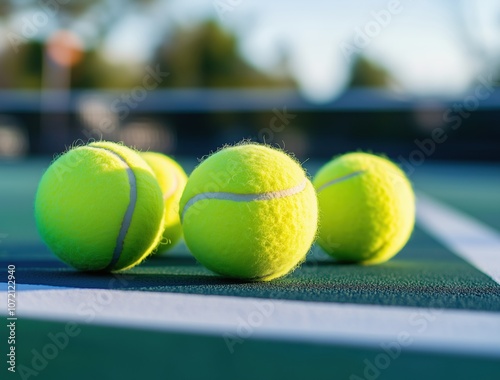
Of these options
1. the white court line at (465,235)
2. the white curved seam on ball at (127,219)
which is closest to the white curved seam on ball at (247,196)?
the white curved seam on ball at (127,219)

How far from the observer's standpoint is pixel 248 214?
235 cm

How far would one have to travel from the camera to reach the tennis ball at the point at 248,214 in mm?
2342

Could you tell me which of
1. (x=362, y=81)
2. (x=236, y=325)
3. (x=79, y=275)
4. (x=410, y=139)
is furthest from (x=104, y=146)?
(x=362, y=81)

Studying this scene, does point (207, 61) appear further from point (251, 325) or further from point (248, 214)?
point (251, 325)

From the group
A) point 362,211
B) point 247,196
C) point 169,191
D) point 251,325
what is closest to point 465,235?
point 362,211

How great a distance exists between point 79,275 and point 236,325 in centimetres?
115

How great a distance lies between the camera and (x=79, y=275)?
8.39ft

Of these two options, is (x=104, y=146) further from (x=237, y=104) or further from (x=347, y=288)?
(x=237, y=104)

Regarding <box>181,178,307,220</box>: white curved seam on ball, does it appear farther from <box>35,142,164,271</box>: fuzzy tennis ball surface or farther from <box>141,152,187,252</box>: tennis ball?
<box>141,152,187,252</box>: tennis ball

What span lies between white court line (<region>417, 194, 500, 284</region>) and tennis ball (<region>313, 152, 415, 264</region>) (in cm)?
36

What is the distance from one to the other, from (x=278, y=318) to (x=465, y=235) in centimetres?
291

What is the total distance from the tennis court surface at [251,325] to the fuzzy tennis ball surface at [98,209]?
0.09 metres

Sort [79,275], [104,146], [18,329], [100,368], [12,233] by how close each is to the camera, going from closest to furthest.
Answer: [100,368] → [18,329] → [79,275] → [104,146] → [12,233]

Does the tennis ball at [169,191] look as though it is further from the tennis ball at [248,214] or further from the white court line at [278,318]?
the white court line at [278,318]
